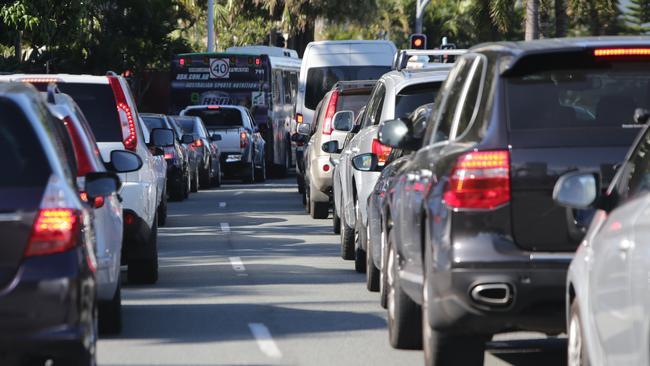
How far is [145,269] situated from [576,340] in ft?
24.6

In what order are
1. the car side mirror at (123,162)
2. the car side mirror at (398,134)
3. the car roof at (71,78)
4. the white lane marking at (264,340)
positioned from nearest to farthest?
the white lane marking at (264,340) → the car side mirror at (398,134) → the car side mirror at (123,162) → the car roof at (71,78)

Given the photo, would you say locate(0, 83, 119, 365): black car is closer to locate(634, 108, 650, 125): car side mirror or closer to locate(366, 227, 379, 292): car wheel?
locate(634, 108, 650, 125): car side mirror

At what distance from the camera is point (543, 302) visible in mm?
8039

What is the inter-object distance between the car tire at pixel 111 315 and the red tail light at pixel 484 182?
352 centimetres

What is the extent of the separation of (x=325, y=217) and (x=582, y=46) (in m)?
15.7

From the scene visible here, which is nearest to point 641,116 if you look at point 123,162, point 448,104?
point 448,104

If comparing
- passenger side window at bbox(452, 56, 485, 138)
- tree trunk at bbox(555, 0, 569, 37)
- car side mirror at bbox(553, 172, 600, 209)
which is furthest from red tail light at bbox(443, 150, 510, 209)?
tree trunk at bbox(555, 0, 569, 37)

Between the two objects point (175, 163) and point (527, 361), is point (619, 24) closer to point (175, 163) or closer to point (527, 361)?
point (175, 163)

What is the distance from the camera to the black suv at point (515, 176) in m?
8.04

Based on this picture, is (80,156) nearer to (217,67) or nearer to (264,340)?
(264,340)

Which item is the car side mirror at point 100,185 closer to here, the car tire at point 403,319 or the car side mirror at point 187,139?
the car tire at point 403,319

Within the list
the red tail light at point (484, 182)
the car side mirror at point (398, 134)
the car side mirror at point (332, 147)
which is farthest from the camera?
the car side mirror at point (332, 147)

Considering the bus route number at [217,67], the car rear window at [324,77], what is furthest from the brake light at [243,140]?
the bus route number at [217,67]

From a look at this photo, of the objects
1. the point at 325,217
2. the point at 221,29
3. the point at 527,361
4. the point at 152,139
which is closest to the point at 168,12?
the point at 221,29
